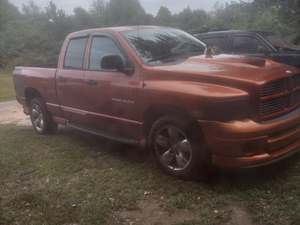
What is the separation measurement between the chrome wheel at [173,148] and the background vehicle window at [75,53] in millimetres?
2002

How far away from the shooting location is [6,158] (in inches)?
250

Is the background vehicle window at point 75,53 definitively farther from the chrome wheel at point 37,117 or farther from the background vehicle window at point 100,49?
the chrome wheel at point 37,117

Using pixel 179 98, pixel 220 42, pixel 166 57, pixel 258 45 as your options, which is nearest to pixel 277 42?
pixel 258 45

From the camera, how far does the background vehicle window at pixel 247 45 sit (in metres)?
9.92

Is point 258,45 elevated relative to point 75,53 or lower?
lower

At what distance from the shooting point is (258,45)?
9961 mm

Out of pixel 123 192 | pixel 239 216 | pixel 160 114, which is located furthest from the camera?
pixel 160 114

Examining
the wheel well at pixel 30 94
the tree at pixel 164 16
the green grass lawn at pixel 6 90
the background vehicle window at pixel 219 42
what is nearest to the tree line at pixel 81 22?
the tree at pixel 164 16

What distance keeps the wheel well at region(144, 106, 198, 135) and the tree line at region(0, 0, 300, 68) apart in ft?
42.0

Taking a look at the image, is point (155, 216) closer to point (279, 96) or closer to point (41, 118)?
A: point (279, 96)

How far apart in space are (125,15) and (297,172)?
2373cm

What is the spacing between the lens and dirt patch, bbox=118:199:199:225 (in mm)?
3938

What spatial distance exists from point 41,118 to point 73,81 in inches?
68.5

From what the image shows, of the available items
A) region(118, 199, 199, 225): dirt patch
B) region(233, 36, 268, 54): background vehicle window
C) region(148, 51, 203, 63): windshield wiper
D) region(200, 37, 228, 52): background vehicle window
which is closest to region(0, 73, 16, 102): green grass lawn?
region(200, 37, 228, 52): background vehicle window
